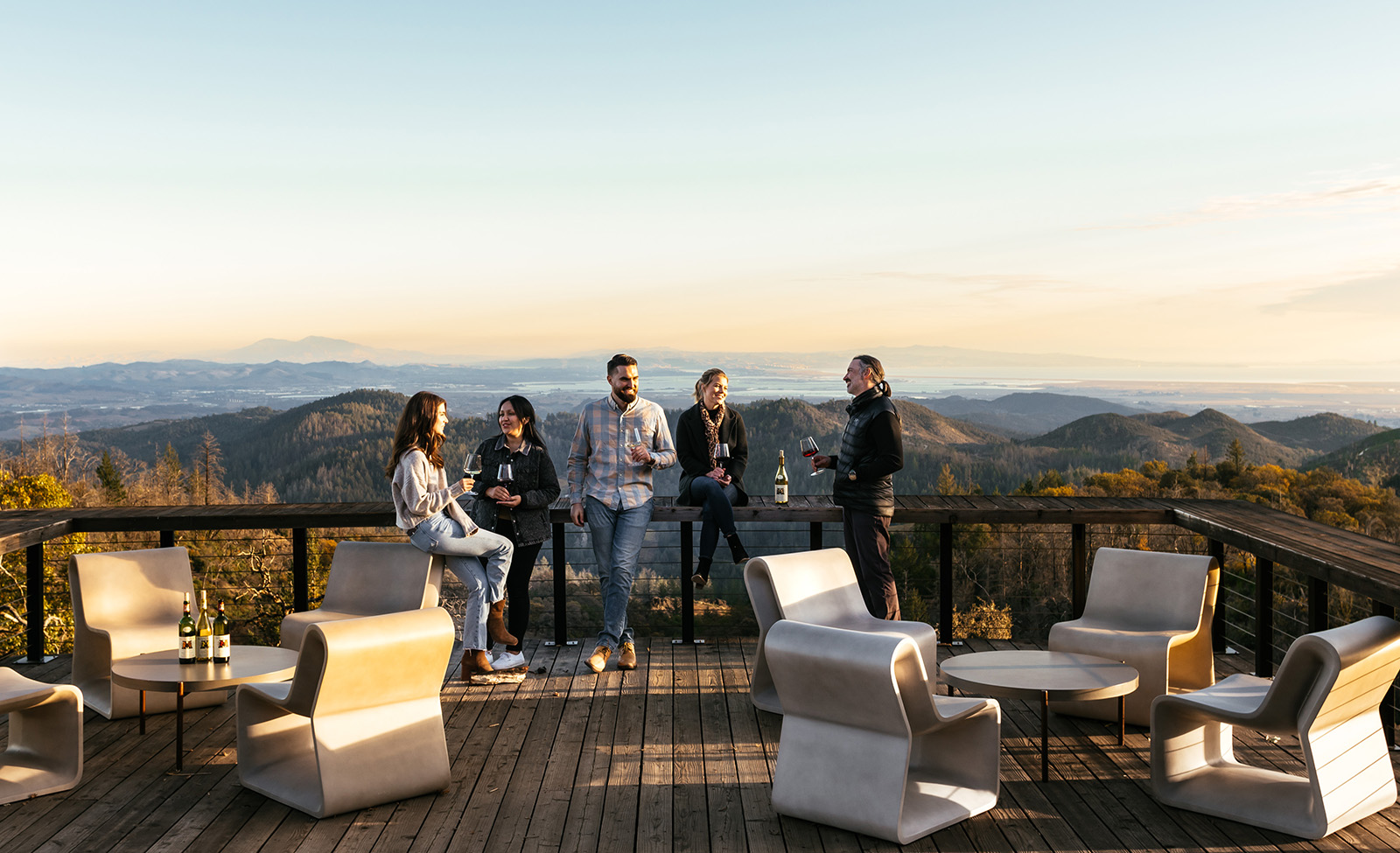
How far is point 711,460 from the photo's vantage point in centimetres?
579

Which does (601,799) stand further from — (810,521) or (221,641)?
(810,521)

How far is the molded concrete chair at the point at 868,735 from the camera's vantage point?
9.93 ft

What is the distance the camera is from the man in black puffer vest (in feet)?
16.8

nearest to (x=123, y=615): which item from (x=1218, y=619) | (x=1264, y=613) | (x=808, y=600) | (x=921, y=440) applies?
(x=808, y=600)

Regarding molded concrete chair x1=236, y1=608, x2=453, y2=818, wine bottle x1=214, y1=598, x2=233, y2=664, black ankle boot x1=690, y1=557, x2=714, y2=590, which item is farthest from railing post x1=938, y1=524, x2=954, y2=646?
wine bottle x1=214, y1=598, x2=233, y2=664

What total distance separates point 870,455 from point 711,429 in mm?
1047

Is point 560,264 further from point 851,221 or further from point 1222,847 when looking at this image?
point 1222,847

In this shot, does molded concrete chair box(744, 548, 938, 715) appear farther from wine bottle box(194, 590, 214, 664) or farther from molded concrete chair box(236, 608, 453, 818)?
wine bottle box(194, 590, 214, 664)

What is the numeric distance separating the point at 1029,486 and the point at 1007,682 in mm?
25276

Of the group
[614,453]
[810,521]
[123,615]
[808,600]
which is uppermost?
[614,453]

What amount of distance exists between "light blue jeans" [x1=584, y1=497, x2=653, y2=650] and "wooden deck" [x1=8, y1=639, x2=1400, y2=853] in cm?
65

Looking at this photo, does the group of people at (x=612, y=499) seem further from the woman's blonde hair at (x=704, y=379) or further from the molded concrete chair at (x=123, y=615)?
the molded concrete chair at (x=123, y=615)

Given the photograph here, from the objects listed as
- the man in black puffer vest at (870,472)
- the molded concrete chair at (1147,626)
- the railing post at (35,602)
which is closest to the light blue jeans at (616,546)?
the man in black puffer vest at (870,472)

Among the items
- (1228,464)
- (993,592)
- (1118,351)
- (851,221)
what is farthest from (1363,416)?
(851,221)
